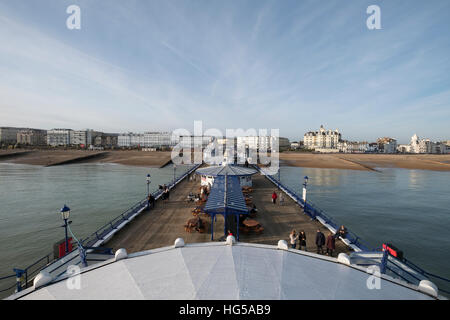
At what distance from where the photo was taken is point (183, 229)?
39.4 ft

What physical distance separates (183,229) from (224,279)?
792cm

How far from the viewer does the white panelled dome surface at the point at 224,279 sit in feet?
14.0

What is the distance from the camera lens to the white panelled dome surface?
4.26 meters

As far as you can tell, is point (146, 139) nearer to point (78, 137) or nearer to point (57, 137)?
point (78, 137)

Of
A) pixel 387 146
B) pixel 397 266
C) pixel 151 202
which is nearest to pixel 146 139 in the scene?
pixel 151 202

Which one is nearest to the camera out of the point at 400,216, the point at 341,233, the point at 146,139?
the point at 341,233

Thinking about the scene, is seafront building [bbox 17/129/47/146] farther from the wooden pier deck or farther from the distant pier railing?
the distant pier railing

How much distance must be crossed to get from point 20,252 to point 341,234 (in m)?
19.8

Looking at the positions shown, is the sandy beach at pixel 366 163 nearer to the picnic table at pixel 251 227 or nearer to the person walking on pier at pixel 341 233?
the person walking on pier at pixel 341 233

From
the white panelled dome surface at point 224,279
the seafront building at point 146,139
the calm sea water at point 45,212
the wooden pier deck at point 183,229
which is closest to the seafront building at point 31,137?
the seafront building at point 146,139
